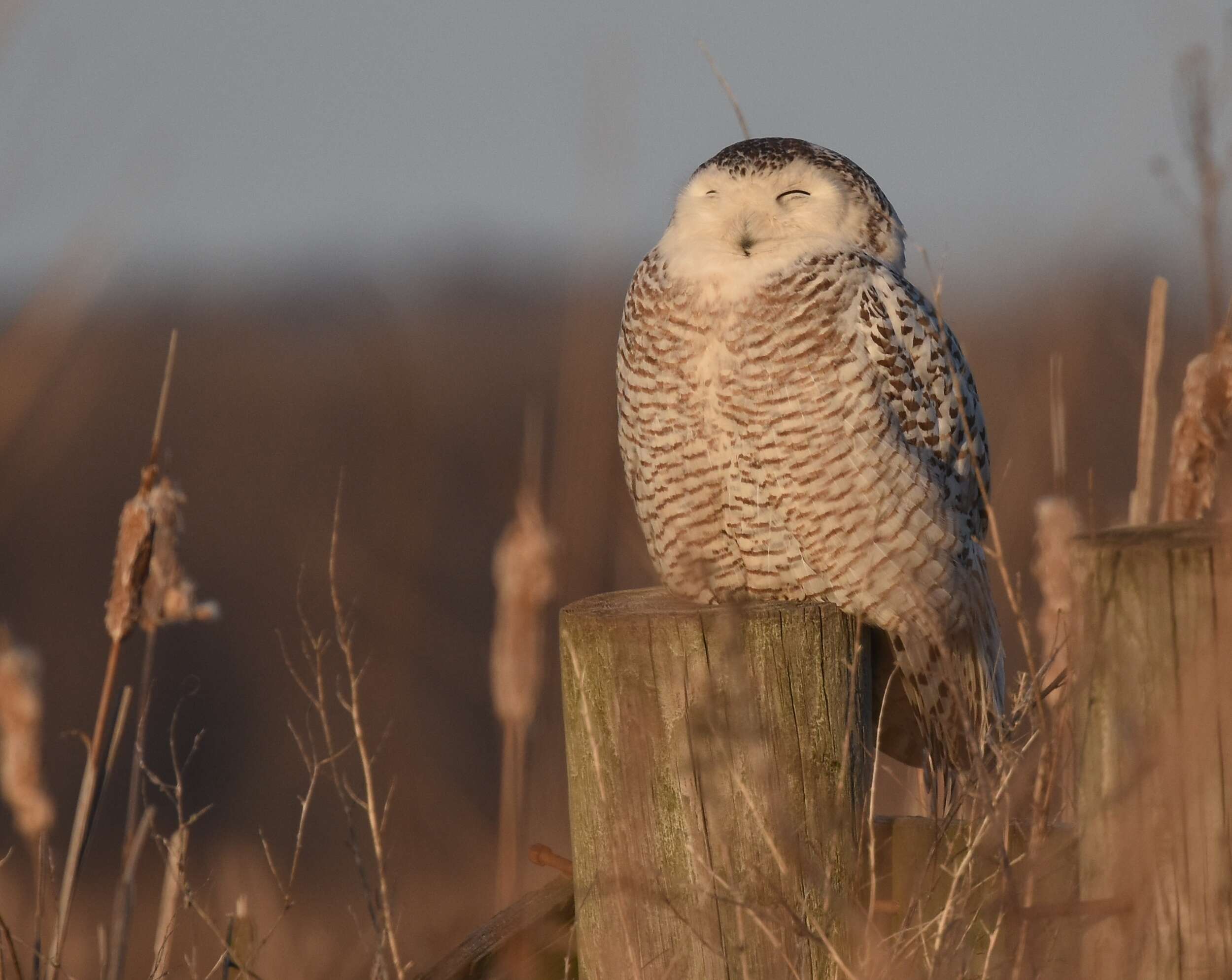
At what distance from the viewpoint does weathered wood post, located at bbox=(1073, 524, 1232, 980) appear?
1.40 meters

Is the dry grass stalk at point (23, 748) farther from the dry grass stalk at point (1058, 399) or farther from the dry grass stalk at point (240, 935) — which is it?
the dry grass stalk at point (1058, 399)

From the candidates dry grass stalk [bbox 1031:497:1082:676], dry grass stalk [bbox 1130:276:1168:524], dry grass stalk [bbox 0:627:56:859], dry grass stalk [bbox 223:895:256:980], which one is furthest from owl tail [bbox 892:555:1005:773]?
dry grass stalk [bbox 0:627:56:859]

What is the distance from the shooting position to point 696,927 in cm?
183

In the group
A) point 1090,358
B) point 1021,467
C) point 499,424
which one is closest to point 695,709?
point 1021,467

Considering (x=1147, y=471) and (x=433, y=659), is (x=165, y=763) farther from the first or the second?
(x=1147, y=471)

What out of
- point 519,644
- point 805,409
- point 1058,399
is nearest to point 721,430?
point 805,409

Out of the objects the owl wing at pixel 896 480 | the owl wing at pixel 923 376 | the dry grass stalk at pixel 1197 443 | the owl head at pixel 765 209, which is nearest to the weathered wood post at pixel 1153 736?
the dry grass stalk at pixel 1197 443

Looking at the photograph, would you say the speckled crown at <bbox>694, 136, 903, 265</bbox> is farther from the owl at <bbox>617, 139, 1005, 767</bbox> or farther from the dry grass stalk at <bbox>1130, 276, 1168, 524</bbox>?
the dry grass stalk at <bbox>1130, 276, 1168, 524</bbox>

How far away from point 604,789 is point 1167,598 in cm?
76

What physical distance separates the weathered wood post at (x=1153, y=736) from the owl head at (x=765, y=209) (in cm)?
122

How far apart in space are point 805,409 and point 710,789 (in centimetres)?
96

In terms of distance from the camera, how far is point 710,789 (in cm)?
182

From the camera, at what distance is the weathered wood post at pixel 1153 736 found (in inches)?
55.0

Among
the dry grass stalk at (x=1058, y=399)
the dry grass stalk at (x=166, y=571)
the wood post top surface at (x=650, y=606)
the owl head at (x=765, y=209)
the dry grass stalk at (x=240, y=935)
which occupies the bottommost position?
the dry grass stalk at (x=240, y=935)
